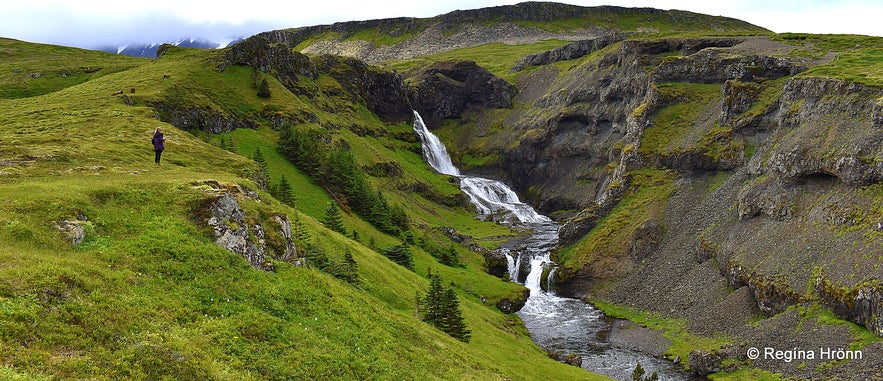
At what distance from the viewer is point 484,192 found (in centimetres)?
14238

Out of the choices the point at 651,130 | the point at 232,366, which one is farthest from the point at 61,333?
the point at 651,130

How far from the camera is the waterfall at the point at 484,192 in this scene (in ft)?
424

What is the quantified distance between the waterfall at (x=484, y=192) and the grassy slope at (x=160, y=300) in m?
83.2

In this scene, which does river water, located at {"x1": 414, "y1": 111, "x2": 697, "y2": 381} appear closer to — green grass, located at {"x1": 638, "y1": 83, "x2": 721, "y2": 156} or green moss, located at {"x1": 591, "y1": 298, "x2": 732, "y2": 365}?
green moss, located at {"x1": 591, "y1": 298, "x2": 732, "y2": 365}

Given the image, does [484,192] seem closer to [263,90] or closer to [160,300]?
[263,90]

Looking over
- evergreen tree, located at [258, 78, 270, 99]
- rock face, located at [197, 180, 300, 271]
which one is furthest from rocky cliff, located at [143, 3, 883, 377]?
rock face, located at [197, 180, 300, 271]

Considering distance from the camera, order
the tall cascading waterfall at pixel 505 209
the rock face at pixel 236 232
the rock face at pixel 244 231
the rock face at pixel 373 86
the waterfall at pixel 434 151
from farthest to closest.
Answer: the waterfall at pixel 434 151
the rock face at pixel 373 86
the tall cascading waterfall at pixel 505 209
the rock face at pixel 244 231
the rock face at pixel 236 232

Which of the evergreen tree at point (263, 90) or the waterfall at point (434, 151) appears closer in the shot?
the evergreen tree at point (263, 90)

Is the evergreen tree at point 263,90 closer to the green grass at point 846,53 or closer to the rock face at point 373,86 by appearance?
the rock face at point 373,86

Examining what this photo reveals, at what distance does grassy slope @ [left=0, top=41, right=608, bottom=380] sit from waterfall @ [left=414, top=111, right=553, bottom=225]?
3276 inches

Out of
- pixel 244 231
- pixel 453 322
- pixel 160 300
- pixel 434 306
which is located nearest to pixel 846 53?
pixel 453 322

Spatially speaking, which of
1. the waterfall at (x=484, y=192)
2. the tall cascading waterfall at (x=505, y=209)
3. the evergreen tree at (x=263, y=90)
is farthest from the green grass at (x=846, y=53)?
the evergreen tree at (x=263, y=90)

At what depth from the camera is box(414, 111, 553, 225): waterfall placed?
5094 inches

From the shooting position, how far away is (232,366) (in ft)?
60.6
